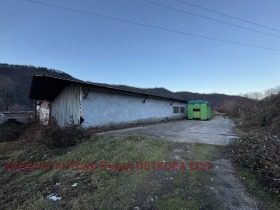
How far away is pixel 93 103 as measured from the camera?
9.23 meters

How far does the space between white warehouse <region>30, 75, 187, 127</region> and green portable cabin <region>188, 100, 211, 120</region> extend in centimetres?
571

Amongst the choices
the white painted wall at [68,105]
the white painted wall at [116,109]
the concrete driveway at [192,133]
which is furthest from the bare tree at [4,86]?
the concrete driveway at [192,133]

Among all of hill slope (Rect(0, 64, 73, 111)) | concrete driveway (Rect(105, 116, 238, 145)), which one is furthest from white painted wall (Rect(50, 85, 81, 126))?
hill slope (Rect(0, 64, 73, 111))

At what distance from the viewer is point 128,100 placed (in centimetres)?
1149

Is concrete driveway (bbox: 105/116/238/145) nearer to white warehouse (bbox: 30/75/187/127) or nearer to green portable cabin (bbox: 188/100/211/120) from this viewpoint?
white warehouse (bbox: 30/75/187/127)

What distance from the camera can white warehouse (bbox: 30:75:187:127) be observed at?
888 centimetres

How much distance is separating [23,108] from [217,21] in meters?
43.7

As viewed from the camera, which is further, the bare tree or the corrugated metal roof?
the bare tree

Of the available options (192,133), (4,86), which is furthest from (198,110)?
(4,86)

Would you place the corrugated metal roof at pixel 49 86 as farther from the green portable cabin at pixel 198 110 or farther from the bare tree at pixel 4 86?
the bare tree at pixel 4 86

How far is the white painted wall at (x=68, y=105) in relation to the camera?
9008mm

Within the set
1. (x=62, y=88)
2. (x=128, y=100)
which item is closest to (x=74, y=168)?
(x=128, y=100)

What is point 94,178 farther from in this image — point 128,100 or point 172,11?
point 172,11

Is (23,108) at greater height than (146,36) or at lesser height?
lesser
